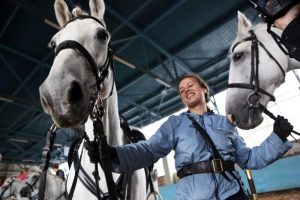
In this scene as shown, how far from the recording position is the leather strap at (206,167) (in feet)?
5.25

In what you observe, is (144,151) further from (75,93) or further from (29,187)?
(29,187)

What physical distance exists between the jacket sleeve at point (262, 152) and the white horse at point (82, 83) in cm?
89

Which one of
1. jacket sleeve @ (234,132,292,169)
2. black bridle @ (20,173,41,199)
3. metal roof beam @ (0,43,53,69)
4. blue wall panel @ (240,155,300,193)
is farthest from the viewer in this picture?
black bridle @ (20,173,41,199)

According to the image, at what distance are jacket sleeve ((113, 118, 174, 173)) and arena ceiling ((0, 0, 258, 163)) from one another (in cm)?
493

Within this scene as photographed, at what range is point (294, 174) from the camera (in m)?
5.82

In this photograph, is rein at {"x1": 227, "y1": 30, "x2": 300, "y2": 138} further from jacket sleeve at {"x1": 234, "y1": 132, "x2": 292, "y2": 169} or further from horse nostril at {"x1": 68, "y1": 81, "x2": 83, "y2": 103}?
horse nostril at {"x1": 68, "y1": 81, "x2": 83, "y2": 103}

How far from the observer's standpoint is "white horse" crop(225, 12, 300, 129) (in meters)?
2.12

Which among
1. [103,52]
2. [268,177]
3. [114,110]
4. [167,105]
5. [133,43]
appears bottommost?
[268,177]

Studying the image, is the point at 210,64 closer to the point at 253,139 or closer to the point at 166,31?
the point at 166,31

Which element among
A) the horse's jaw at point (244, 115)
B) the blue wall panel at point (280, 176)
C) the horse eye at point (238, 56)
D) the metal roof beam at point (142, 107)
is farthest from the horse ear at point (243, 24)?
the metal roof beam at point (142, 107)

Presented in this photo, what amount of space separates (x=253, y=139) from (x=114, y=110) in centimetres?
906

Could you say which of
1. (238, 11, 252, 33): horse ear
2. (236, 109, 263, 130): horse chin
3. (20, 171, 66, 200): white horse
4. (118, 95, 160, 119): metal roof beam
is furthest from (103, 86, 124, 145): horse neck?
(118, 95, 160, 119): metal roof beam

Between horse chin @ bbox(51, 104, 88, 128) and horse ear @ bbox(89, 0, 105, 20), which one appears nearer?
horse chin @ bbox(51, 104, 88, 128)

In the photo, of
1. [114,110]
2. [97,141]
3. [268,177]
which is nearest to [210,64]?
[268,177]
